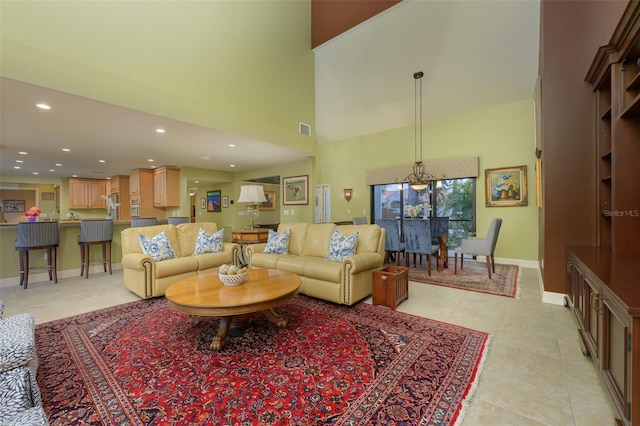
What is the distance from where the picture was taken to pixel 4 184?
7852mm

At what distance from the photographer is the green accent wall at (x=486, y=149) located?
5.25m

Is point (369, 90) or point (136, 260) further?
point (369, 90)

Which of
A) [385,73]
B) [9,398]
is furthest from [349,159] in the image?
[9,398]

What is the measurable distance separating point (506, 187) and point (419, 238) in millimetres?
2458

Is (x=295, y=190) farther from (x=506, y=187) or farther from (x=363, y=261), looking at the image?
(x=506, y=187)

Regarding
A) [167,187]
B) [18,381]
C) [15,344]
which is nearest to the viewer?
[18,381]

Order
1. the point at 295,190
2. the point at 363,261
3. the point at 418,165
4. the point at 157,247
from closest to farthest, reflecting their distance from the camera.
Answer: the point at 363,261
the point at 157,247
the point at 418,165
the point at 295,190

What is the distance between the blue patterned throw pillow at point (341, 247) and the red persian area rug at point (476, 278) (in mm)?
1529

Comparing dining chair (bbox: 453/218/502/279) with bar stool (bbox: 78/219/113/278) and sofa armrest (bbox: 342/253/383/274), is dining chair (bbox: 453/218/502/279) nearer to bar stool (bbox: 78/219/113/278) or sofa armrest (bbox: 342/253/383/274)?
sofa armrest (bbox: 342/253/383/274)

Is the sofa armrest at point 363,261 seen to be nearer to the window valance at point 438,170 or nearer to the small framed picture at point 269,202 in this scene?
the window valance at point 438,170

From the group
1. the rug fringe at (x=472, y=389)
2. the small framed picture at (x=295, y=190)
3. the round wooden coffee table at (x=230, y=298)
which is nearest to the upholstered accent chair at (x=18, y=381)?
the round wooden coffee table at (x=230, y=298)

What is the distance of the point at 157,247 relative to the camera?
11.9 ft

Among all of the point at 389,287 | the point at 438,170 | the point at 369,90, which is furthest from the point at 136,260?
the point at 438,170

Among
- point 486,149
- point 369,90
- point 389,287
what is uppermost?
point 369,90
